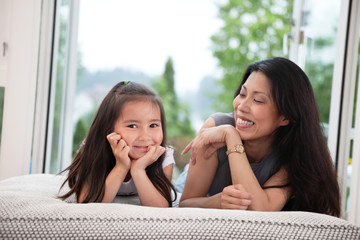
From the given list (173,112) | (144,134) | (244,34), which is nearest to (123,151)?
(144,134)

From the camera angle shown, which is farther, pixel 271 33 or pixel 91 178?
pixel 271 33

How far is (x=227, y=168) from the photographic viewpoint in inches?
66.9

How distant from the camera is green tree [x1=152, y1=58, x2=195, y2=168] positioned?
24.0 feet

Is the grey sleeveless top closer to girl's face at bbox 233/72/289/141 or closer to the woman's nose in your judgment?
girl's face at bbox 233/72/289/141

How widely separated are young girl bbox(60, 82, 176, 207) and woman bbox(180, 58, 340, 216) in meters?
0.16

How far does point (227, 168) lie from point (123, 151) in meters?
0.51

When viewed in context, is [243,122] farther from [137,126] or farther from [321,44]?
[321,44]

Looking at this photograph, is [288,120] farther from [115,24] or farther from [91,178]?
[115,24]

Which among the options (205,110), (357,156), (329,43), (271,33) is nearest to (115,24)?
(205,110)

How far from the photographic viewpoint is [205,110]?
768 cm

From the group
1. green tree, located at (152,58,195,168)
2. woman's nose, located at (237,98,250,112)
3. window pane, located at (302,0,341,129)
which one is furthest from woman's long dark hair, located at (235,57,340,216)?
green tree, located at (152,58,195,168)

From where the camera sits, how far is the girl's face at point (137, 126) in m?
1.47

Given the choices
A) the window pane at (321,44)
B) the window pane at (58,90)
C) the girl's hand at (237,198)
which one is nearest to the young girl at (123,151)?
the girl's hand at (237,198)

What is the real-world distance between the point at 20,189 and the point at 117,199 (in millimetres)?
365
